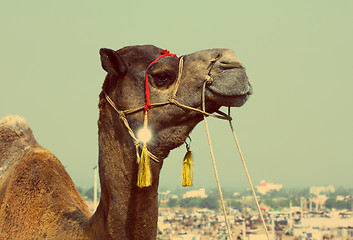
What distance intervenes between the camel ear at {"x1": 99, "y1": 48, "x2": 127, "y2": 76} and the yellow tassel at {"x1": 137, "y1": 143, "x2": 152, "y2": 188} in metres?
0.75

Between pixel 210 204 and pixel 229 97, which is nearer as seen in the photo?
pixel 229 97

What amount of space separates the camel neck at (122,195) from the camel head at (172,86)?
204 millimetres

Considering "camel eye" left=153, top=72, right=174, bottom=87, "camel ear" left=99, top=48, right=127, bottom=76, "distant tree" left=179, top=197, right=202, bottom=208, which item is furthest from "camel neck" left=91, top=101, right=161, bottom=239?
"distant tree" left=179, top=197, right=202, bottom=208

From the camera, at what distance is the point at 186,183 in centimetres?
466

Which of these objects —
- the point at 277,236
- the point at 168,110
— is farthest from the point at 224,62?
the point at 277,236

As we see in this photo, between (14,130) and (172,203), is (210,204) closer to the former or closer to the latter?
(172,203)

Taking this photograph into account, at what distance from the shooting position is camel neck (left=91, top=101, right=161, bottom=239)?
14.7 ft

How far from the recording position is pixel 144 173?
433 centimetres

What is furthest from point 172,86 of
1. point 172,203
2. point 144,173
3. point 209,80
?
point 172,203

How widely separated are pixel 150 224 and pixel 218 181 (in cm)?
74

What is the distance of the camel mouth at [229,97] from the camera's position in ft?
13.8

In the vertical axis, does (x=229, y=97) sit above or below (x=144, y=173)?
above

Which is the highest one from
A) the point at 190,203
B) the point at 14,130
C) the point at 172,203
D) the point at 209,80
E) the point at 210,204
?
the point at 172,203

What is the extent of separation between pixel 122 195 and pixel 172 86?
0.97m
